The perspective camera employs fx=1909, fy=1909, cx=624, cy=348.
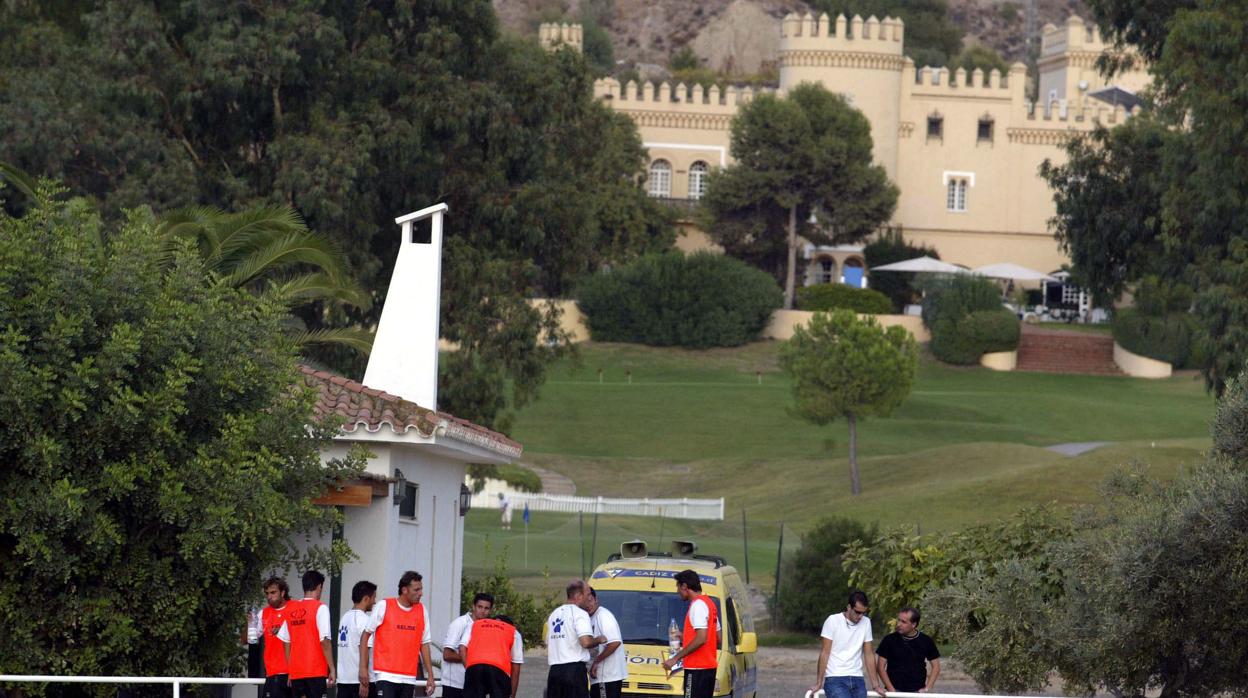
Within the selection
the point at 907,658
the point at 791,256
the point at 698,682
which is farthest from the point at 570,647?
the point at 791,256

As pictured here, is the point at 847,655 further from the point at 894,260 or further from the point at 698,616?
the point at 894,260

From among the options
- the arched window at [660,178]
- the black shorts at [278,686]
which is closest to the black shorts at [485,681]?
the black shorts at [278,686]

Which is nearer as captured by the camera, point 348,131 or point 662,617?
point 662,617

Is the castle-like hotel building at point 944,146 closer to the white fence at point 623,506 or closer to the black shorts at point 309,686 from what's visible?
the white fence at point 623,506

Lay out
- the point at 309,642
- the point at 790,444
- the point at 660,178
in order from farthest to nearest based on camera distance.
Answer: the point at 660,178, the point at 790,444, the point at 309,642

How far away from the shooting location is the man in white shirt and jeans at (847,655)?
43.9 ft

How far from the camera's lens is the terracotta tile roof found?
15.8m

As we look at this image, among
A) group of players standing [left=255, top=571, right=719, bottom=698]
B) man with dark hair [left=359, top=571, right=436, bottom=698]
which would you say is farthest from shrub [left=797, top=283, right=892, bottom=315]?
man with dark hair [left=359, top=571, right=436, bottom=698]

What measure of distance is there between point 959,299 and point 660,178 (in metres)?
19.0

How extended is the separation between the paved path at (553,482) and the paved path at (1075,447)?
13.9m

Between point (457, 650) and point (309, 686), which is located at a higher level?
point (457, 650)

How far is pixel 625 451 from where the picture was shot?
61500 millimetres

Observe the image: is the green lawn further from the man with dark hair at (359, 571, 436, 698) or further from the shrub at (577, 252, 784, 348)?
the man with dark hair at (359, 571, 436, 698)

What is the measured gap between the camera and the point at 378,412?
1612cm
